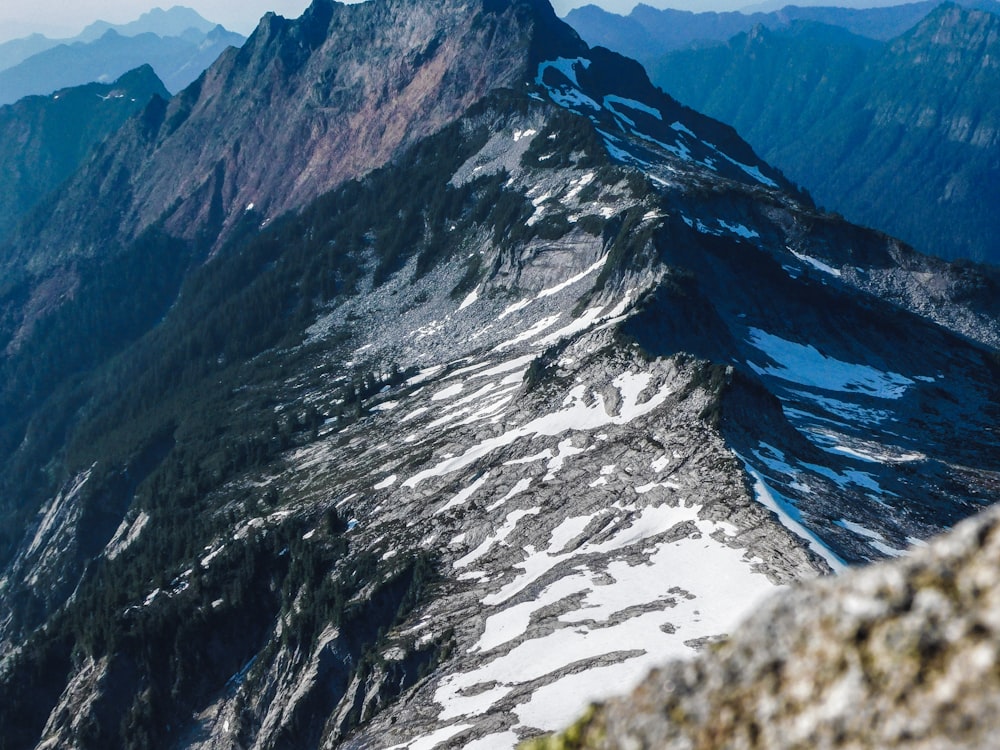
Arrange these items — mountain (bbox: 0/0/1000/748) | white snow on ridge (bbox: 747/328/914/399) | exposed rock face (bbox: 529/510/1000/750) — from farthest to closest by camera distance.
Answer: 1. white snow on ridge (bbox: 747/328/914/399)
2. mountain (bbox: 0/0/1000/748)
3. exposed rock face (bbox: 529/510/1000/750)

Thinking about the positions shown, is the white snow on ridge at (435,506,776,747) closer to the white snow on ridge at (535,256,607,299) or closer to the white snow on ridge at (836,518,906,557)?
the white snow on ridge at (836,518,906,557)

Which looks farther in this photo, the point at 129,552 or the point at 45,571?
the point at 45,571

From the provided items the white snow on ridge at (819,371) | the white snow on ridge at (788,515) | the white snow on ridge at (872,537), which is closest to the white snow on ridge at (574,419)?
the white snow on ridge at (788,515)

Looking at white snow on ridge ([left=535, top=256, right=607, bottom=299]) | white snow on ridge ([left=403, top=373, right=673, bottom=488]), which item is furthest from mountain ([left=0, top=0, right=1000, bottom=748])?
white snow on ridge ([left=535, top=256, right=607, bottom=299])

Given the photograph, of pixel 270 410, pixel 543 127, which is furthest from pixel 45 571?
pixel 543 127

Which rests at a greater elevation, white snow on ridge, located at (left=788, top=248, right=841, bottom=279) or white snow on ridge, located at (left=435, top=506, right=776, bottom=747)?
white snow on ridge, located at (left=788, top=248, right=841, bottom=279)

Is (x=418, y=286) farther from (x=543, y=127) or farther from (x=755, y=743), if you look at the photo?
(x=755, y=743)

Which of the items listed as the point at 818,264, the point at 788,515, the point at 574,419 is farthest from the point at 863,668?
the point at 818,264
